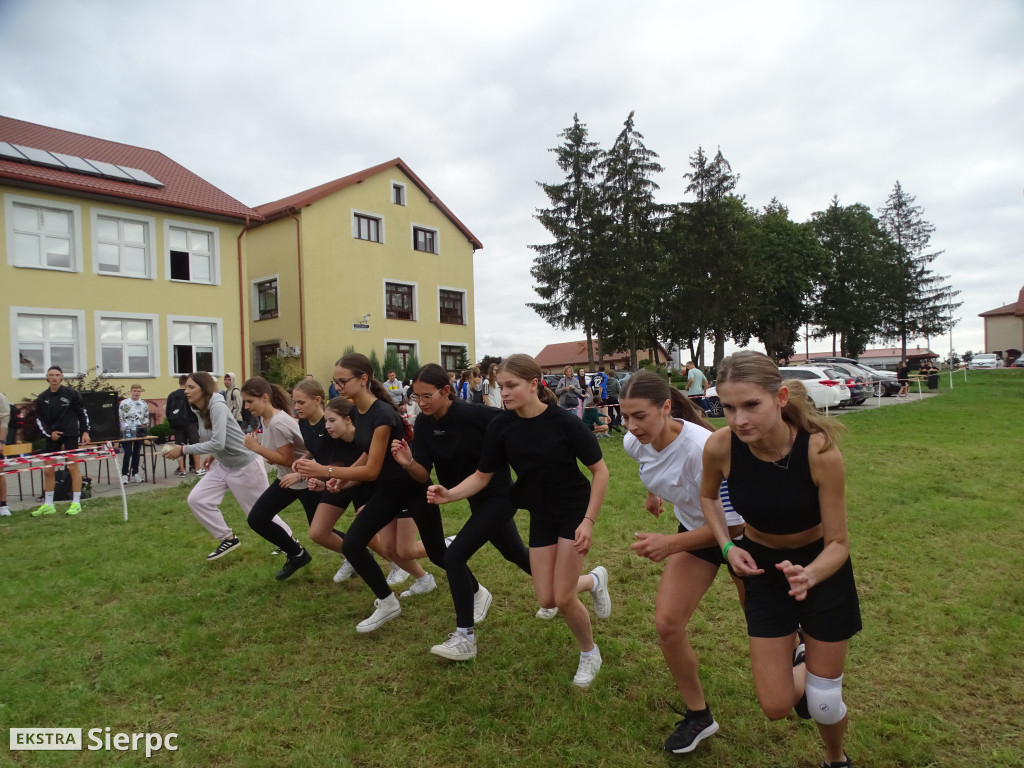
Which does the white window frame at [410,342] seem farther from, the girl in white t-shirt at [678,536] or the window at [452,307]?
the girl in white t-shirt at [678,536]

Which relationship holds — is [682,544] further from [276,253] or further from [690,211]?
[690,211]

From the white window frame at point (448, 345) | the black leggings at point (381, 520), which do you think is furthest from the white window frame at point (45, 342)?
the black leggings at point (381, 520)

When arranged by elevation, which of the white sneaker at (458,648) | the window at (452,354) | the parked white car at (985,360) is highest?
the window at (452,354)

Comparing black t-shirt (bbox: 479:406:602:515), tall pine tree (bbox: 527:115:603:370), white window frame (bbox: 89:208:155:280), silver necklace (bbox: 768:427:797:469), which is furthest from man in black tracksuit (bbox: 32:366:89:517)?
tall pine tree (bbox: 527:115:603:370)

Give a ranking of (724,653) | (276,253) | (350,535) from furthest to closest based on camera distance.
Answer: (276,253) → (350,535) → (724,653)

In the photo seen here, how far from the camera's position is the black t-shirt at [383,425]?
4.65 m

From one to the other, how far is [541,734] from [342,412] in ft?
9.30

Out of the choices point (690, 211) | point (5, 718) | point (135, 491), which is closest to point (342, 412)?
point (5, 718)

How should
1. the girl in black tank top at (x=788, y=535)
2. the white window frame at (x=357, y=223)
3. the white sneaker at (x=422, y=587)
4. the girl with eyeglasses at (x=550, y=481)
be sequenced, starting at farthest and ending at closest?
the white window frame at (x=357, y=223) < the white sneaker at (x=422, y=587) < the girl with eyeglasses at (x=550, y=481) < the girl in black tank top at (x=788, y=535)

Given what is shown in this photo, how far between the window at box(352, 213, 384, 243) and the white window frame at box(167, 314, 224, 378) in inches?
354

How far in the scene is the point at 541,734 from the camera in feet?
11.1

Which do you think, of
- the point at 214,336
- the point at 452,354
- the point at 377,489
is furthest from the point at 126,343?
the point at 377,489

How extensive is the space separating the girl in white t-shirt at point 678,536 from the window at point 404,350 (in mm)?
27732

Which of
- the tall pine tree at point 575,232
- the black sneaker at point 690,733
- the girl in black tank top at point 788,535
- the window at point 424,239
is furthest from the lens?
the tall pine tree at point 575,232
